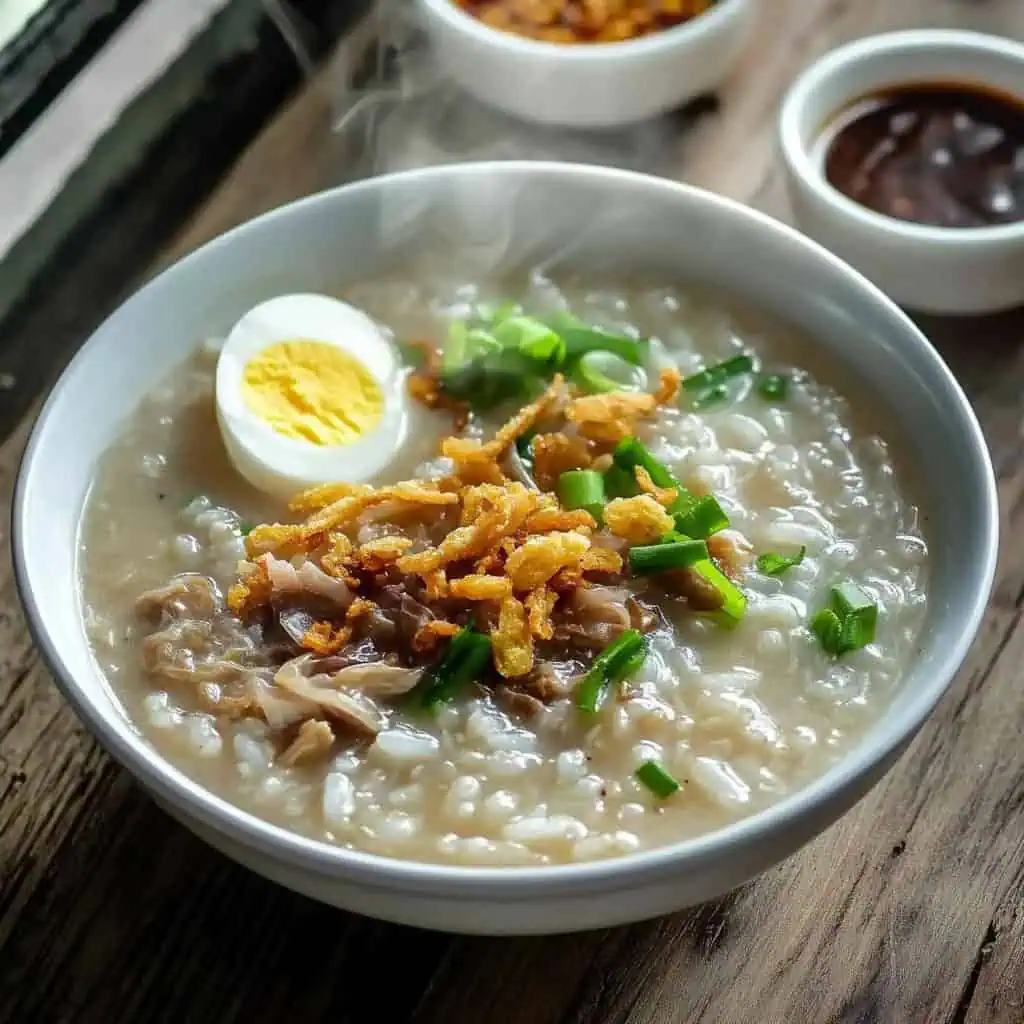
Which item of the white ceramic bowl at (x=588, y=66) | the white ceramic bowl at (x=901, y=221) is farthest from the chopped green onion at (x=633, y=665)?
the white ceramic bowl at (x=588, y=66)

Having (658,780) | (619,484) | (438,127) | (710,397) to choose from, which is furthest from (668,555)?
(438,127)

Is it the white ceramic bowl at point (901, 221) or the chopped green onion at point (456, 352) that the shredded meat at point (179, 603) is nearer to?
the chopped green onion at point (456, 352)

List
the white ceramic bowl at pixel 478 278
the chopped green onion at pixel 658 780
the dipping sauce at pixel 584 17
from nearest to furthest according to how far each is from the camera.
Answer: the white ceramic bowl at pixel 478 278
the chopped green onion at pixel 658 780
the dipping sauce at pixel 584 17

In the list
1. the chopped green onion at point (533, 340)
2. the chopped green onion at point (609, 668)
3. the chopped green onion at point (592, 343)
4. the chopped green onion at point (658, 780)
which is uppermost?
the chopped green onion at point (533, 340)

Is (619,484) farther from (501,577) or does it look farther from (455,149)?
(455,149)

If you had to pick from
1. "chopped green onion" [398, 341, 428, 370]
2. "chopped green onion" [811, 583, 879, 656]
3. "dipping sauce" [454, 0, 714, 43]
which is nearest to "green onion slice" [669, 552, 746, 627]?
"chopped green onion" [811, 583, 879, 656]

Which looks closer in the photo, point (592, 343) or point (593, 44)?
point (592, 343)
